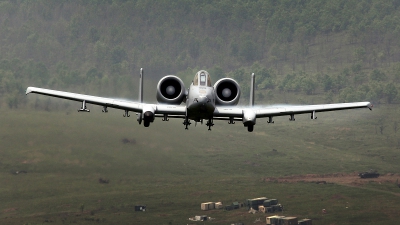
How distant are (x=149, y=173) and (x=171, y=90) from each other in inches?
4172

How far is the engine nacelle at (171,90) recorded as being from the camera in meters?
57.2

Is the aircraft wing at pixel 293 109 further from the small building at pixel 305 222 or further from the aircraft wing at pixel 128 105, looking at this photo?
the small building at pixel 305 222

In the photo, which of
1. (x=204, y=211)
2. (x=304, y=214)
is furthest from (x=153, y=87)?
(x=304, y=214)

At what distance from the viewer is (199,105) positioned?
5300 cm

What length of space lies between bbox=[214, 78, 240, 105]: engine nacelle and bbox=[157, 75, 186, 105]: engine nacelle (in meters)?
2.42

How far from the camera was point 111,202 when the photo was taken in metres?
177

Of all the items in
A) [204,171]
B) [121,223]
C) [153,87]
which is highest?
[153,87]

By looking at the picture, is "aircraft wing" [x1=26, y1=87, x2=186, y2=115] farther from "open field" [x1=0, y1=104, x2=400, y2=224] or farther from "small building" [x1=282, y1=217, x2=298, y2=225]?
"small building" [x1=282, y1=217, x2=298, y2=225]

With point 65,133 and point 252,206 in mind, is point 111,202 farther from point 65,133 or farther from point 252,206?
point 252,206

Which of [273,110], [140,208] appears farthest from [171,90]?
[140,208]

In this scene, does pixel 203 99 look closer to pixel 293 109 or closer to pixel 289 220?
pixel 293 109

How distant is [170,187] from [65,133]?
2729cm

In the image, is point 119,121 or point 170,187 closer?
point 119,121

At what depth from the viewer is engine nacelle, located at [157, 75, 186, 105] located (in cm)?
5719
